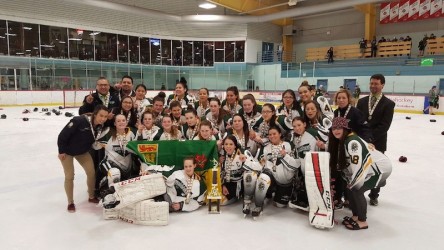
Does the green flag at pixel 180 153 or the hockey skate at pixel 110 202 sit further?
the green flag at pixel 180 153

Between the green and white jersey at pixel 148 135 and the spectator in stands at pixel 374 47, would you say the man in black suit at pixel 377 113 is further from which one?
the spectator in stands at pixel 374 47

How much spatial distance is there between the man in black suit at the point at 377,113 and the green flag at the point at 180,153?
5.85 ft

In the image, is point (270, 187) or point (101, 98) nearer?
point (270, 187)

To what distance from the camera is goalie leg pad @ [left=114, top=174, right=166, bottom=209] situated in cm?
309

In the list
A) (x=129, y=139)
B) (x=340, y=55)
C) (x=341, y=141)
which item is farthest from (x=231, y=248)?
(x=340, y=55)

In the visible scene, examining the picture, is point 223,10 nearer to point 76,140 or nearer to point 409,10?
point 409,10

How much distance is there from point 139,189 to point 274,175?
1.38 meters

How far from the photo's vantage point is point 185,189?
345 centimetres

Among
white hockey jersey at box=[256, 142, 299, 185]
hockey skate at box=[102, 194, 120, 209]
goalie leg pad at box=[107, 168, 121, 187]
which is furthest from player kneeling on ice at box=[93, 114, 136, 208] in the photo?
white hockey jersey at box=[256, 142, 299, 185]

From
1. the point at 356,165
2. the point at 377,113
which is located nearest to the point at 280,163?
the point at 356,165

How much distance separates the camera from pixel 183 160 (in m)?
3.62

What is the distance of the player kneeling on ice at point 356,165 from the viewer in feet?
9.66

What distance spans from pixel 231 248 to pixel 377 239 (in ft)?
4.25

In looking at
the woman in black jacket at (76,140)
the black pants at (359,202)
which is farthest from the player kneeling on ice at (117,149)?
the black pants at (359,202)
